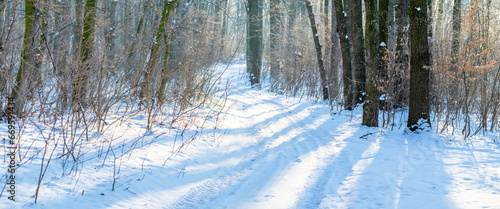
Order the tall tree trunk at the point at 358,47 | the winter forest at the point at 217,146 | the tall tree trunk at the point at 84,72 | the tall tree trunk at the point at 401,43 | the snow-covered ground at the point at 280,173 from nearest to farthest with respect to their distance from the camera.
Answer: the snow-covered ground at the point at 280,173, the winter forest at the point at 217,146, the tall tree trunk at the point at 84,72, the tall tree trunk at the point at 401,43, the tall tree trunk at the point at 358,47

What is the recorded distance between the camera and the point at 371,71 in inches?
271

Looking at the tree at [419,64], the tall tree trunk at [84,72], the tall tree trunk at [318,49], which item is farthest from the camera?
the tall tree trunk at [318,49]

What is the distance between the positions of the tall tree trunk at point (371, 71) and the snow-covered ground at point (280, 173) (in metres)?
0.73

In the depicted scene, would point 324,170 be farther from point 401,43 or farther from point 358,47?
point 358,47

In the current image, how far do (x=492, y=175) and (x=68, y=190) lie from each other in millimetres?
4435

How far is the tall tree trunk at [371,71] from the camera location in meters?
6.85

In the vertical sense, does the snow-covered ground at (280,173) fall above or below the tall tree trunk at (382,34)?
below

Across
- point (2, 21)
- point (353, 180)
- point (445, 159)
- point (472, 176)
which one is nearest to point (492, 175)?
point (472, 176)

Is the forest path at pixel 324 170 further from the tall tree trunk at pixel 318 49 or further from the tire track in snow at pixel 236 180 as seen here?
the tall tree trunk at pixel 318 49

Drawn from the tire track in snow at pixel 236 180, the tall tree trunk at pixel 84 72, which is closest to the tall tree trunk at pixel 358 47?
the tire track in snow at pixel 236 180

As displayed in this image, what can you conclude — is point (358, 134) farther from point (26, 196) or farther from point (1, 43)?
point (1, 43)

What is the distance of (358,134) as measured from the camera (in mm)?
6309

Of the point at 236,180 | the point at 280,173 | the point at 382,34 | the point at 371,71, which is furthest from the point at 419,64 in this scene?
the point at 236,180

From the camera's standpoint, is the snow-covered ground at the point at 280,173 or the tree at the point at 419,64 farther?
the tree at the point at 419,64
